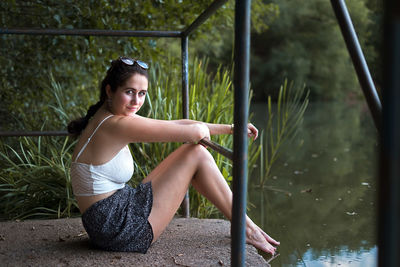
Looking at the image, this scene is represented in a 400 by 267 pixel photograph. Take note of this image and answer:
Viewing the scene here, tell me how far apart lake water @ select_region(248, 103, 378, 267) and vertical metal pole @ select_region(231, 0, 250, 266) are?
350 mm

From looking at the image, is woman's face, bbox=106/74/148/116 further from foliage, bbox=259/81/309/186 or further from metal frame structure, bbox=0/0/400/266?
foliage, bbox=259/81/309/186

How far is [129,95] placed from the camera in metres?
1.89

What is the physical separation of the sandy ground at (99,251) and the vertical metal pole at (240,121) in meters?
0.40

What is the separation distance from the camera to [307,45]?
72.9 ft

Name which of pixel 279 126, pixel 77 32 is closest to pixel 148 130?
pixel 77 32

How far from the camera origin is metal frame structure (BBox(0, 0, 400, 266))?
1.81ft

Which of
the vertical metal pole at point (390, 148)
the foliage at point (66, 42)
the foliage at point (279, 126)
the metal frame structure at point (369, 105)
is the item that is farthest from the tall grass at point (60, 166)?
the vertical metal pole at point (390, 148)

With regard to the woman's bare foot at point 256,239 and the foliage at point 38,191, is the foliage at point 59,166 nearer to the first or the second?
the foliage at point 38,191

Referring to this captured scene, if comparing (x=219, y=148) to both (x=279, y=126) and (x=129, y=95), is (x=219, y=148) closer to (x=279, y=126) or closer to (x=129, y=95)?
(x=129, y=95)

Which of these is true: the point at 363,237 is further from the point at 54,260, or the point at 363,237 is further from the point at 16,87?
the point at 16,87

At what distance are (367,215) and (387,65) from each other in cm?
281

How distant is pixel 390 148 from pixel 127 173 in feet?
4.81

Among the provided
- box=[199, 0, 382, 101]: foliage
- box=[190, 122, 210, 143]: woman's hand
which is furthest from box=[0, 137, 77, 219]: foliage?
box=[199, 0, 382, 101]: foliage

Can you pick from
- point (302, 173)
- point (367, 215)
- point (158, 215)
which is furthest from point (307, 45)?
point (158, 215)
